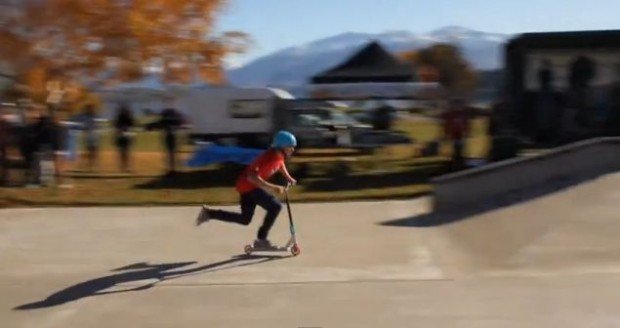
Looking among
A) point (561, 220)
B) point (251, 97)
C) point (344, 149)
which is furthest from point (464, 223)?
point (251, 97)

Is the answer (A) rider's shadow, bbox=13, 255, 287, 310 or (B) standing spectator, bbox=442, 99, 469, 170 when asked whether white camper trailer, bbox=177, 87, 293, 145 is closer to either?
(B) standing spectator, bbox=442, 99, 469, 170

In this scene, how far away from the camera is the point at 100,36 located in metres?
21.5

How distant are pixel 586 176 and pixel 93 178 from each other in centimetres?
1127

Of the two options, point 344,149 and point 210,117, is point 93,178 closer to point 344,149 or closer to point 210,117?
point 344,149

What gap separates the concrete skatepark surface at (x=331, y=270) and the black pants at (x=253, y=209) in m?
0.39

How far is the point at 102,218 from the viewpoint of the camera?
15766 mm

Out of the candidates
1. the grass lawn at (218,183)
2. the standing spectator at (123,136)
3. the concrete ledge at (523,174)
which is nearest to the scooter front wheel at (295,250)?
the concrete ledge at (523,174)

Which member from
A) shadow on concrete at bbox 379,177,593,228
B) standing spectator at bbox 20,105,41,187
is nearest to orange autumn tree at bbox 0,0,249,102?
standing spectator at bbox 20,105,41,187

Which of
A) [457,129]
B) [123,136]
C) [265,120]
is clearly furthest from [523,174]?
[265,120]

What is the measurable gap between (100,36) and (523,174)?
9.22 m

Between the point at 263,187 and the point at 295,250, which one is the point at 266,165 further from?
the point at 295,250

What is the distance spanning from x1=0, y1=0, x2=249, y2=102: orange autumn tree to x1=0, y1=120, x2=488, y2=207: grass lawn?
2344mm

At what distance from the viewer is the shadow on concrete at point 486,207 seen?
14.5 metres

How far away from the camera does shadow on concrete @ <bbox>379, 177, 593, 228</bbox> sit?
1451cm
